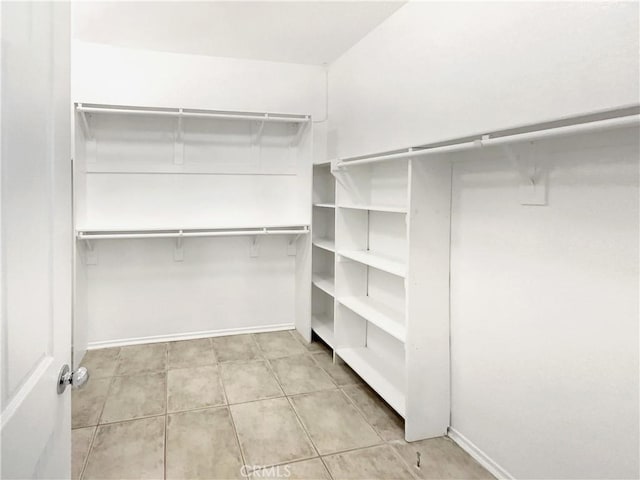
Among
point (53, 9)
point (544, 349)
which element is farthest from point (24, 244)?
point (544, 349)

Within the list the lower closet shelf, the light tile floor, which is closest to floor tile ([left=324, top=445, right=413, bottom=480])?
the light tile floor

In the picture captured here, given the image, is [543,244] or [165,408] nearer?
[543,244]

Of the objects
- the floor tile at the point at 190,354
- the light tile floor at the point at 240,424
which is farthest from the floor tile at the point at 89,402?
the floor tile at the point at 190,354

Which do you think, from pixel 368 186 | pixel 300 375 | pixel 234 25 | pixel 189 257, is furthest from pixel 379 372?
pixel 234 25

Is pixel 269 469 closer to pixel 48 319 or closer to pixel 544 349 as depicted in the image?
pixel 544 349

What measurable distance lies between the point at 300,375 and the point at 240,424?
723mm

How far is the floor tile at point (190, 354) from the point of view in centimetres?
324

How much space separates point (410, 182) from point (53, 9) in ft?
5.37

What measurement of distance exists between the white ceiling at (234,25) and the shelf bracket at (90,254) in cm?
161

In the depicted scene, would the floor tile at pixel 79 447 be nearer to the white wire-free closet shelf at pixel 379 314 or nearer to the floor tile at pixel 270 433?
the floor tile at pixel 270 433

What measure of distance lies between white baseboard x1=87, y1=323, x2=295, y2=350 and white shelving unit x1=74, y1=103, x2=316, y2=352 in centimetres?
2

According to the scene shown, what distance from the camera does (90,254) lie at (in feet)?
11.4

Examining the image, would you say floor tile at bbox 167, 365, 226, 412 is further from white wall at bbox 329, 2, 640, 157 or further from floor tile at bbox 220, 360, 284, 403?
white wall at bbox 329, 2, 640, 157

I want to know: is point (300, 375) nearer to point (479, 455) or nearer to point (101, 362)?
point (479, 455)
